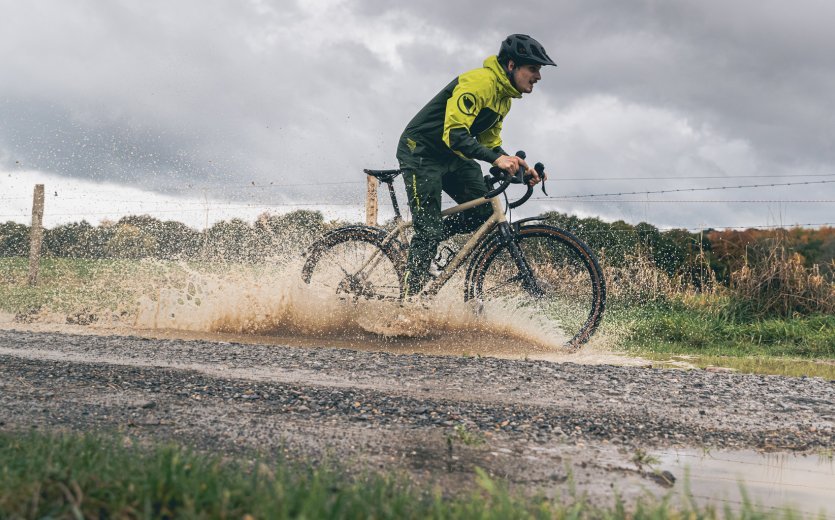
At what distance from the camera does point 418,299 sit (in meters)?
7.27

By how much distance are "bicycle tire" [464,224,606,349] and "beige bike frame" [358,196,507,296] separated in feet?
0.37

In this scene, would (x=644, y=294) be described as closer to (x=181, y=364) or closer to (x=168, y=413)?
(x=181, y=364)

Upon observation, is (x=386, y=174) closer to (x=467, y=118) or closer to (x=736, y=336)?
(x=467, y=118)

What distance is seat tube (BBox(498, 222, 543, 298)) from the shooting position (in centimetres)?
721

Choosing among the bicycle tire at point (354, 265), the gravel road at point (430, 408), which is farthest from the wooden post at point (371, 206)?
the gravel road at point (430, 408)

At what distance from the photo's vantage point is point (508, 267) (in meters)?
7.30

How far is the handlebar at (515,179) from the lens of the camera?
22.9ft

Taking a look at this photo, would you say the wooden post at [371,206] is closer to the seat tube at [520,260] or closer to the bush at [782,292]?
the bush at [782,292]

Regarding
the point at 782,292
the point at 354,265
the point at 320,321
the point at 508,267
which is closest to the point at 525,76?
the point at 508,267

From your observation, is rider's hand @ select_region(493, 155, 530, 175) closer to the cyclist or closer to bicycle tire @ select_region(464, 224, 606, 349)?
the cyclist

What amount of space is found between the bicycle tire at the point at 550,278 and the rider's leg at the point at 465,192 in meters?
0.29

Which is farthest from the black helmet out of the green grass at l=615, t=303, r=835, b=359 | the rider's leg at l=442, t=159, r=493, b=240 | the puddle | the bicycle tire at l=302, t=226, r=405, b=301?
the puddle

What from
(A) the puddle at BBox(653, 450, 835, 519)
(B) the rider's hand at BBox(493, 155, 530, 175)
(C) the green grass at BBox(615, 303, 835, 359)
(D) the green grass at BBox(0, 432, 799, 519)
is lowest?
(A) the puddle at BBox(653, 450, 835, 519)

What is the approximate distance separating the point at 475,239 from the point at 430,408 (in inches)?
141
